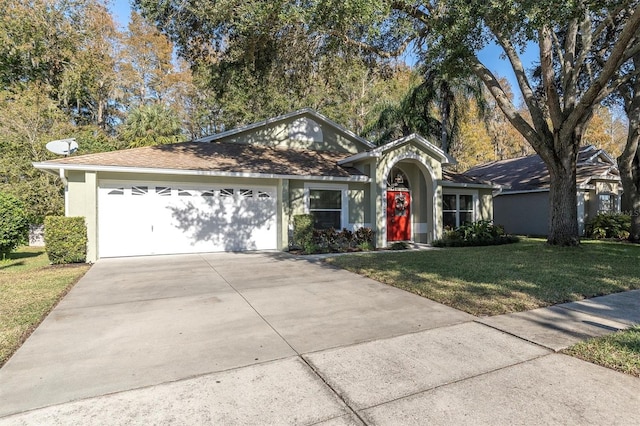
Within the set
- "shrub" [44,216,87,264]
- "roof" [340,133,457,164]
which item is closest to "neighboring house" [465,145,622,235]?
"roof" [340,133,457,164]

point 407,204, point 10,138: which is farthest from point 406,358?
point 10,138

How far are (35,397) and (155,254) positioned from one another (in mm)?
8916

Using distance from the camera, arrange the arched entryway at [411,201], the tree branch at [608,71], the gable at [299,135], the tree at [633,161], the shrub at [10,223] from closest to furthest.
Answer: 1. the tree branch at [608,71]
2. the shrub at [10,223]
3. the tree at [633,161]
4. the arched entryway at [411,201]
5. the gable at [299,135]

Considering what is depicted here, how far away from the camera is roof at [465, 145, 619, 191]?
18.3 metres

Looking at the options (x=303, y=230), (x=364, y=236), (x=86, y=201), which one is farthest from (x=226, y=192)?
(x=364, y=236)

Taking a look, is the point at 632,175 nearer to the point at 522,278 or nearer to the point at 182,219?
the point at 522,278

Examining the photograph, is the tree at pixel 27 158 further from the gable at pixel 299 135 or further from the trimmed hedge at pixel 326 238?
the trimmed hedge at pixel 326 238

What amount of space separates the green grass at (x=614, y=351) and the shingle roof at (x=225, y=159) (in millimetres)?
9729

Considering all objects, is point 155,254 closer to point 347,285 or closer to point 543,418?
point 347,285

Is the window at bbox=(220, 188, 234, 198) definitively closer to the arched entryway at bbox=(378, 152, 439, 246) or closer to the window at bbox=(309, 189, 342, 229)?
the window at bbox=(309, 189, 342, 229)

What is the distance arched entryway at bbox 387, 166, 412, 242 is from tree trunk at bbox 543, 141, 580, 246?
17.3 ft

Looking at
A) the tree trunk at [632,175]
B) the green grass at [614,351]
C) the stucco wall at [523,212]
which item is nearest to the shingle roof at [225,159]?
the green grass at [614,351]

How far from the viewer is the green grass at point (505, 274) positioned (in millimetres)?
5699

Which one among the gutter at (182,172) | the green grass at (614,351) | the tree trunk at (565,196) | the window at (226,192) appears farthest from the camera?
the window at (226,192)
